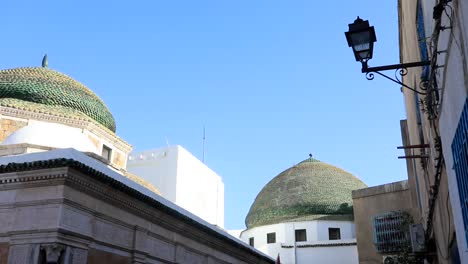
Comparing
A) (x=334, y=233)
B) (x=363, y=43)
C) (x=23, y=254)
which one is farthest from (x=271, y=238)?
(x=363, y=43)

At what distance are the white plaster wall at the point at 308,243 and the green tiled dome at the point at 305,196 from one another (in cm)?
38

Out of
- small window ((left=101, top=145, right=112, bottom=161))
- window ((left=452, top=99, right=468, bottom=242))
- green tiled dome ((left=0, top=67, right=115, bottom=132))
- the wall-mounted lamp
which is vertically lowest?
window ((left=452, top=99, right=468, bottom=242))

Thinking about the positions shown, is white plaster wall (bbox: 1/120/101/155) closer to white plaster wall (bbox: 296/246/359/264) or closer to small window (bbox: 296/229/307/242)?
white plaster wall (bbox: 296/246/359/264)

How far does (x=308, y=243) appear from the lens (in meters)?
26.6

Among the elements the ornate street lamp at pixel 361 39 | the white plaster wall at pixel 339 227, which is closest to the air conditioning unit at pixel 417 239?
the ornate street lamp at pixel 361 39

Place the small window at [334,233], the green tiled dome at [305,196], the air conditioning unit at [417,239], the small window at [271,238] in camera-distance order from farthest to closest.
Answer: the green tiled dome at [305,196] < the small window at [271,238] < the small window at [334,233] < the air conditioning unit at [417,239]

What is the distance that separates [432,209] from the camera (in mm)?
8102

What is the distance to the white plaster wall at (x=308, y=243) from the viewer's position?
2595 centimetres

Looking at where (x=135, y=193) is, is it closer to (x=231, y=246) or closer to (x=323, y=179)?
(x=231, y=246)

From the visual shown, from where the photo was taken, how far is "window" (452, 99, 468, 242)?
14.1 ft

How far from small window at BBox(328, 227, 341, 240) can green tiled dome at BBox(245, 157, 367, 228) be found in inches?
24.4

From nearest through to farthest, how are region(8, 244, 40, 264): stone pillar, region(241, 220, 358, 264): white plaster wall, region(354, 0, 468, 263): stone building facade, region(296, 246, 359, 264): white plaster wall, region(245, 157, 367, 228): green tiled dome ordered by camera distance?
region(354, 0, 468, 263): stone building facade < region(8, 244, 40, 264): stone pillar < region(296, 246, 359, 264): white plaster wall < region(241, 220, 358, 264): white plaster wall < region(245, 157, 367, 228): green tiled dome

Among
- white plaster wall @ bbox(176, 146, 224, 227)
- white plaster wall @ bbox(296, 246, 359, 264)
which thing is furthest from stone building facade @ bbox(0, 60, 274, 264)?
white plaster wall @ bbox(296, 246, 359, 264)

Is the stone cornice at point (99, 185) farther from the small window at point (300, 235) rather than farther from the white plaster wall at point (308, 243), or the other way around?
the small window at point (300, 235)
